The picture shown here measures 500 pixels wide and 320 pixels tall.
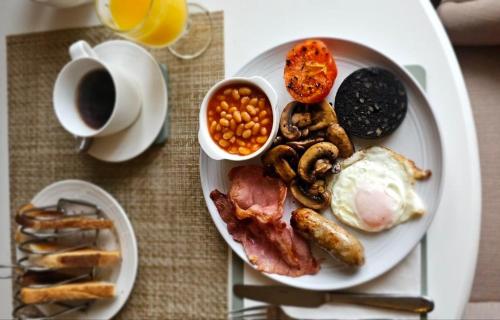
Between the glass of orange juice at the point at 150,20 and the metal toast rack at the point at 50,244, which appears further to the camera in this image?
the metal toast rack at the point at 50,244

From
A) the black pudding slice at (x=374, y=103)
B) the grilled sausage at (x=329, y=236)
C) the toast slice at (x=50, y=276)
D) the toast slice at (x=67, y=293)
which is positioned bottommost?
the toast slice at (x=67, y=293)

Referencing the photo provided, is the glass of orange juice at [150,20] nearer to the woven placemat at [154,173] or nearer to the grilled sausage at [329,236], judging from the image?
the woven placemat at [154,173]

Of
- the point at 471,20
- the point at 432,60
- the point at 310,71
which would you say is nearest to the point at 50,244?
the point at 310,71

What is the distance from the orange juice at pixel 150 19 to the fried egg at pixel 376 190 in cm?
44

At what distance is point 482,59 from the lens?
116 cm

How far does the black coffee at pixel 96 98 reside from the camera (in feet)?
3.48

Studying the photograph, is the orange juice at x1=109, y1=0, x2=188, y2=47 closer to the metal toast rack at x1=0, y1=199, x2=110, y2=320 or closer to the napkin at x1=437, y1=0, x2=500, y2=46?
the metal toast rack at x1=0, y1=199, x2=110, y2=320

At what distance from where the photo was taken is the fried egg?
0.97 metres

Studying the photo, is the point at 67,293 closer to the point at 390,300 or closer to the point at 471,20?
the point at 390,300

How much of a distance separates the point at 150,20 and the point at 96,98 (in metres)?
0.22

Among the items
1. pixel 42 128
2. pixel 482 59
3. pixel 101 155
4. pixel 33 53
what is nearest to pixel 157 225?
pixel 101 155

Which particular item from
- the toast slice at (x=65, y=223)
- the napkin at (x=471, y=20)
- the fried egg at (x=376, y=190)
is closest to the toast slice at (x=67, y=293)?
the toast slice at (x=65, y=223)

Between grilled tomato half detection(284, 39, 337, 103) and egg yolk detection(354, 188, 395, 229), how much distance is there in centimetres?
21

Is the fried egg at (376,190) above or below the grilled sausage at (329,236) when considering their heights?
above
